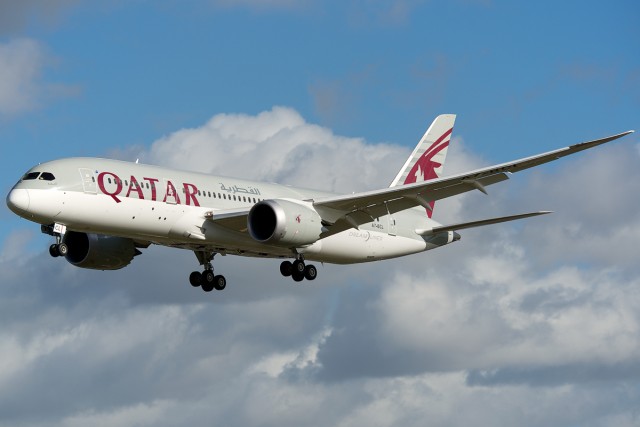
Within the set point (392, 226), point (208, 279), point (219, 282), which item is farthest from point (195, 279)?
point (392, 226)

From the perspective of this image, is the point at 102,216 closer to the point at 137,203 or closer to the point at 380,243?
the point at 137,203

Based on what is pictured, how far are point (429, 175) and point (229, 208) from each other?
1515 cm

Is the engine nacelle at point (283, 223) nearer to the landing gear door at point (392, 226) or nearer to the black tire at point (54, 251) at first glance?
the landing gear door at point (392, 226)

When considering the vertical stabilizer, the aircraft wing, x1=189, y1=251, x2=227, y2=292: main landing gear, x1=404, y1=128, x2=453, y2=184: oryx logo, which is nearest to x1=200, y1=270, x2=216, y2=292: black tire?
x1=189, y1=251, x2=227, y2=292: main landing gear

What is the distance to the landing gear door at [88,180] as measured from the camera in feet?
168

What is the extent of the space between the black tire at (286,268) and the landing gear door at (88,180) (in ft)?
34.1

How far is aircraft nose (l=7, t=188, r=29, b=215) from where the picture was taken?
166 feet

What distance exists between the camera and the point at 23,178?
51.5m

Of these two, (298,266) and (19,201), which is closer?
(19,201)

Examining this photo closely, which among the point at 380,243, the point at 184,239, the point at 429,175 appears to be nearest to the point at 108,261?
the point at 184,239

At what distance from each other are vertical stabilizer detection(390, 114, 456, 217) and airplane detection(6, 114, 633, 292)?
3.77 metres

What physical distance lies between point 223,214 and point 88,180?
5.96m

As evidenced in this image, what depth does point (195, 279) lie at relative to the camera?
61531 mm

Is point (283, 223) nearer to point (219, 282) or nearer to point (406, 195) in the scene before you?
point (406, 195)
